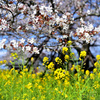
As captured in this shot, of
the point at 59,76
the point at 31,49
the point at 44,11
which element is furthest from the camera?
the point at 44,11

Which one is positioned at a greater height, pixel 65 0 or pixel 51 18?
pixel 65 0

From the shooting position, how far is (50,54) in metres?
8.78

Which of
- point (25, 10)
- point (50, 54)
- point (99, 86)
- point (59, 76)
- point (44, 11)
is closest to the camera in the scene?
point (59, 76)

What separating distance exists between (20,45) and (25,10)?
163 cm

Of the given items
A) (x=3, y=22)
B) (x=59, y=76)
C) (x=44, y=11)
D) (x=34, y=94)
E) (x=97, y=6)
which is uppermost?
(x=97, y=6)

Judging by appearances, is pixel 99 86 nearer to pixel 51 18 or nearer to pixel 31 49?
pixel 31 49

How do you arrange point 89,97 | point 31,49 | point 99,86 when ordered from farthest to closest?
point 31,49
point 99,86
point 89,97

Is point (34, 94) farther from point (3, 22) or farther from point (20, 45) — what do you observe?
point (3, 22)

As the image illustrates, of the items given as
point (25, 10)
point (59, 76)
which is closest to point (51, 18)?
point (25, 10)

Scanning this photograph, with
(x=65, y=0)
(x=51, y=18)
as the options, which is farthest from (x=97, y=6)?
(x=51, y=18)

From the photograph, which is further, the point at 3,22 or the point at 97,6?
the point at 97,6

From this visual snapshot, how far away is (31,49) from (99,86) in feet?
7.44

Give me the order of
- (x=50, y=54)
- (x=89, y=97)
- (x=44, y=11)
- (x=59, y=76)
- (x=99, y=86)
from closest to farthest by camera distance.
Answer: (x=59, y=76) → (x=89, y=97) → (x=99, y=86) → (x=44, y=11) → (x=50, y=54)

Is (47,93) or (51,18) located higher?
(51,18)
